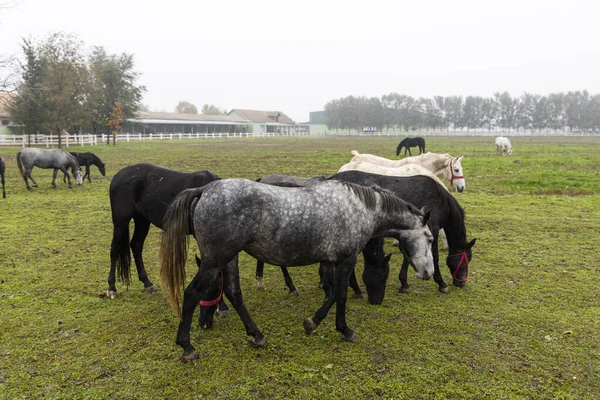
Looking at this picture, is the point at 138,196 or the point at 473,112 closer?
the point at 138,196

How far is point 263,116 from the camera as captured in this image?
A: 101250mm

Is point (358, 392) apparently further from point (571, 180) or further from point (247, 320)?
point (571, 180)

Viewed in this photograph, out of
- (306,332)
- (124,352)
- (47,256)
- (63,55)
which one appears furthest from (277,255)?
(63,55)

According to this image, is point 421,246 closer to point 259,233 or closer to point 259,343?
point 259,233

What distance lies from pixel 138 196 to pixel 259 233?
232 cm

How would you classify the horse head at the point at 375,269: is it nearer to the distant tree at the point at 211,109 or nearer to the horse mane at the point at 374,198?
the horse mane at the point at 374,198

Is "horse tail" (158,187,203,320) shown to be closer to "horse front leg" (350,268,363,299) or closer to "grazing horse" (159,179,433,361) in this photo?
"grazing horse" (159,179,433,361)

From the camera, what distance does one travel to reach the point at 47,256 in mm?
6707

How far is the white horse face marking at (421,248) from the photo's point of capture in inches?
175

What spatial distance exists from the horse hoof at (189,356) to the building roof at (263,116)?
9289 centimetres

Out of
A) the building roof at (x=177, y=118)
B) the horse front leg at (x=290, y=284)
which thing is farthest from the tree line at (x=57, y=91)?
the horse front leg at (x=290, y=284)

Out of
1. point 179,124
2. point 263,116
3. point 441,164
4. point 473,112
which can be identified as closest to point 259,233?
point 441,164

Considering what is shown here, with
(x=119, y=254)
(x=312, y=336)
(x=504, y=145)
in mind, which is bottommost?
(x=312, y=336)

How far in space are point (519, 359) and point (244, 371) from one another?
2813 mm
